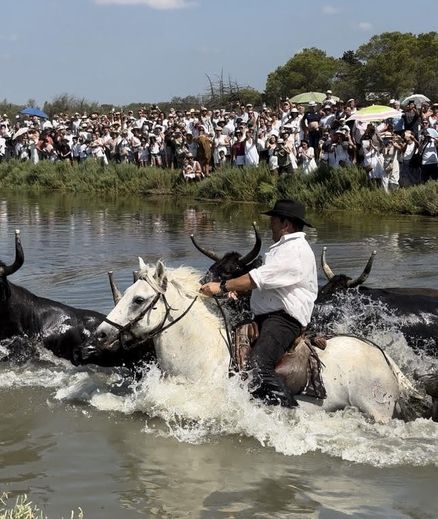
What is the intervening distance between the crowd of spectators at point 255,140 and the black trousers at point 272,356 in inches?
642

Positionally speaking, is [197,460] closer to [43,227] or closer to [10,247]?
[10,247]

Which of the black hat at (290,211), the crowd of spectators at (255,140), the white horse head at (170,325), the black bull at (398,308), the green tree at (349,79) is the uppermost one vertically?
the green tree at (349,79)

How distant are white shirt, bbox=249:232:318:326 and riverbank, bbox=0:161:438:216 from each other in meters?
16.2

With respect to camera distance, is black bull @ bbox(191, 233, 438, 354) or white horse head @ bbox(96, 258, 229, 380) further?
black bull @ bbox(191, 233, 438, 354)

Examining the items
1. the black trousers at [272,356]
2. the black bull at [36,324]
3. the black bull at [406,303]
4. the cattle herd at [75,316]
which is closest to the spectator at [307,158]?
the cattle herd at [75,316]

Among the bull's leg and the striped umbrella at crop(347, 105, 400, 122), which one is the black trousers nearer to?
the bull's leg

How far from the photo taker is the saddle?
7.76 metres

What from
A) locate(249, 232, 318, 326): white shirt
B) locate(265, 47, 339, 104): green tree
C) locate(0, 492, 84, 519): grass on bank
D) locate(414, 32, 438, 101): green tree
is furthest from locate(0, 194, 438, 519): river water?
locate(265, 47, 339, 104): green tree

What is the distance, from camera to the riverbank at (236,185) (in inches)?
963

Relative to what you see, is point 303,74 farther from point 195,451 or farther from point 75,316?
point 195,451

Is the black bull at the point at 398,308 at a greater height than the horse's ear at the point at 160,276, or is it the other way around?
the horse's ear at the point at 160,276

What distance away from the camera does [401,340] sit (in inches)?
398

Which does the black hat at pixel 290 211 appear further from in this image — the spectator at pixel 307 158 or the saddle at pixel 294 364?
the spectator at pixel 307 158

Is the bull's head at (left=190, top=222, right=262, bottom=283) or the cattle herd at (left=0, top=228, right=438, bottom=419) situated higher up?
the bull's head at (left=190, top=222, right=262, bottom=283)
